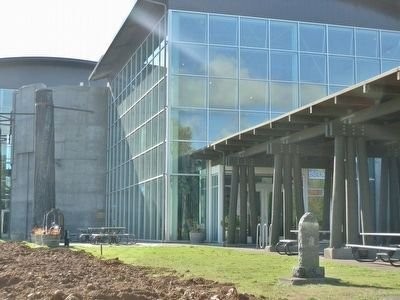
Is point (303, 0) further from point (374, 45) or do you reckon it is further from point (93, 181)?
point (93, 181)

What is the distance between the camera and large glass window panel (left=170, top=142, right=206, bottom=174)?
31219 millimetres

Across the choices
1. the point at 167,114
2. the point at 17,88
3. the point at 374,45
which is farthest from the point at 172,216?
the point at 17,88

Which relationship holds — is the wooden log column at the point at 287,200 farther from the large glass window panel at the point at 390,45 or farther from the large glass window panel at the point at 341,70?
the large glass window panel at the point at 390,45

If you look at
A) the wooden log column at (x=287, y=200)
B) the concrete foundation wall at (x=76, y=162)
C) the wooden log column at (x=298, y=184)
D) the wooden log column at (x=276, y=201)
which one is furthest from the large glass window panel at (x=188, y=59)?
the concrete foundation wall at (x=76, y=162)

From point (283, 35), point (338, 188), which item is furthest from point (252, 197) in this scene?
point (283, 35)

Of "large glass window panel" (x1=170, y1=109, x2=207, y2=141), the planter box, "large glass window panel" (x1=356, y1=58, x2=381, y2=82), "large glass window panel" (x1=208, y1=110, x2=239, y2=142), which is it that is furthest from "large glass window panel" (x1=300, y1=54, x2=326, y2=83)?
the planter box

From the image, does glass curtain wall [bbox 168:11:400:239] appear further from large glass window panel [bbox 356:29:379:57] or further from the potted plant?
the potted plant

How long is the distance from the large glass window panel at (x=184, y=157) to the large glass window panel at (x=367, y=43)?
33.7ft

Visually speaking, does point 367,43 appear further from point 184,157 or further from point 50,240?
point 50,240

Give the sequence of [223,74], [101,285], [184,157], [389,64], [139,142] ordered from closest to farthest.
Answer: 1. [101,285]
2. [184,157]
3. [223,74]
4. [389,64]
5. [139,142]

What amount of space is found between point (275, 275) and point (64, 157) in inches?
1419

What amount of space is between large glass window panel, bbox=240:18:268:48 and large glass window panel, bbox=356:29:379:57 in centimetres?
525

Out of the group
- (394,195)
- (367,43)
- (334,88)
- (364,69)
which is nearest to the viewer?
(394,195)

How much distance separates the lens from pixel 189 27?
105ft
